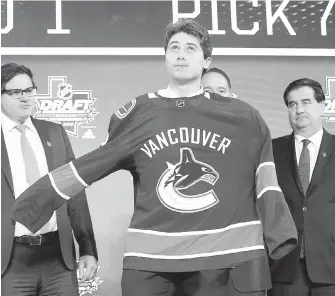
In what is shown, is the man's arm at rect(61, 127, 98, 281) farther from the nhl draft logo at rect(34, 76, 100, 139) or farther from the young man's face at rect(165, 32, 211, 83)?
the young man's face at rect(165, 32, 211, 83)

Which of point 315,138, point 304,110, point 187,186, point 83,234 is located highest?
point 304,110

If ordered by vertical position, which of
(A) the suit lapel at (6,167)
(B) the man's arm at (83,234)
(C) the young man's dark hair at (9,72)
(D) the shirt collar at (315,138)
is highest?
(C) the young man's dark hair at (9,72)

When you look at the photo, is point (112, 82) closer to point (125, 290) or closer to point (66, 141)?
point (66, 141)

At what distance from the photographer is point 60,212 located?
2.49 meters

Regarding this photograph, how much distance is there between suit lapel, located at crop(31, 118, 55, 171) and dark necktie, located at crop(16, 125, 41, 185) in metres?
0.05

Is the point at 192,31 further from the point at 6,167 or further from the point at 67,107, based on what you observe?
the point at 67,107

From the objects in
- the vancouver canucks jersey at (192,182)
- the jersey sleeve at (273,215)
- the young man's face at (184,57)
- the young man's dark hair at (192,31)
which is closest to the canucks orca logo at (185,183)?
the vancouver canucks jersey at (192,182)

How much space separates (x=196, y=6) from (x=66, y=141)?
1.21 m

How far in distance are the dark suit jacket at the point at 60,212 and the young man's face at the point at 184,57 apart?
763 millimetres

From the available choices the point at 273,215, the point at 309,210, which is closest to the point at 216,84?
the point at 309,210

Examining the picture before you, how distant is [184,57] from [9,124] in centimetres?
93

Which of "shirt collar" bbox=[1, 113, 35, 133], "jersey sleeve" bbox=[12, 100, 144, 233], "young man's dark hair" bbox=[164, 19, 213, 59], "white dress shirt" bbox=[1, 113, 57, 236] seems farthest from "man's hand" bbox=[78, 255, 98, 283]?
"young man's dark hair" bbox=[164, 19, 213, 59]

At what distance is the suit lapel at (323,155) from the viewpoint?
2.65m

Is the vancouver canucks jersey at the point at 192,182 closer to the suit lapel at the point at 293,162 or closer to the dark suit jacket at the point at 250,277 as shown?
the dark suit jacket at the point at 250,277
